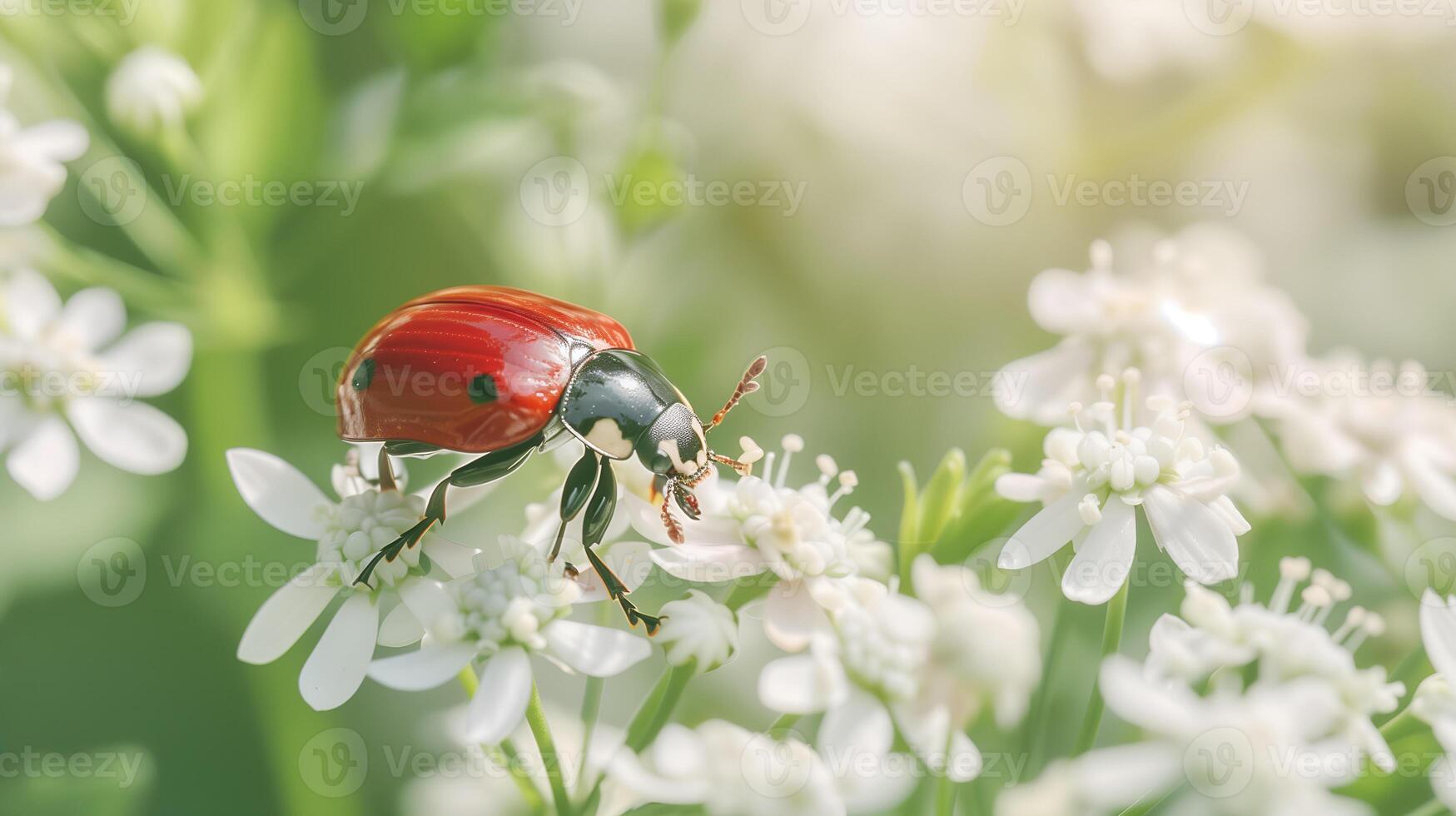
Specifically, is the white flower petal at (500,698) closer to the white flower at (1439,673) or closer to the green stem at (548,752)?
the green stem at (548,752)

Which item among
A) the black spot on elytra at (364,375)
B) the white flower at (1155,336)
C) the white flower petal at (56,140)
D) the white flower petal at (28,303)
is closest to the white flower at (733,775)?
the black spot on elytra at (364,375)

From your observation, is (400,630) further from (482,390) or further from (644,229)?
(644,229)

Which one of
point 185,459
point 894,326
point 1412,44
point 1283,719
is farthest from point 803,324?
point 1412,44

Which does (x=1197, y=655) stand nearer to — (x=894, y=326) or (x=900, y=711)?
(x=900, y=711)

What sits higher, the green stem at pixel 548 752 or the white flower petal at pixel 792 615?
the white flower petal at pixel 792 615

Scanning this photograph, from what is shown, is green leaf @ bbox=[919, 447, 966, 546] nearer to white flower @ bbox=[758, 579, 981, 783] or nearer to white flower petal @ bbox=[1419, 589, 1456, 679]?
white flower @ bbox=[758, 579, 981, 783]

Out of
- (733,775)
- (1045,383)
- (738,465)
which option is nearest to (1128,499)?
(1045,383)
